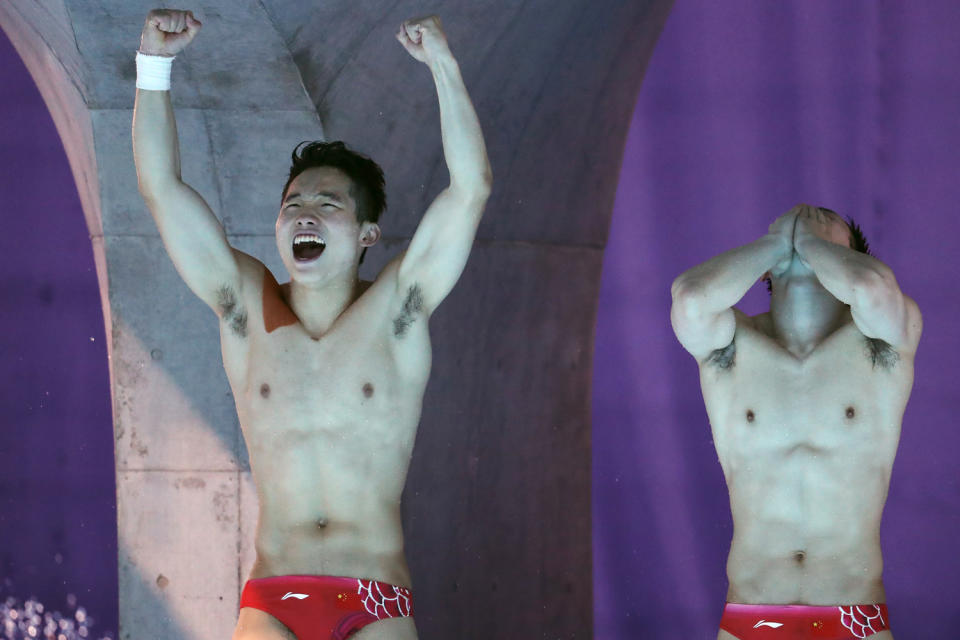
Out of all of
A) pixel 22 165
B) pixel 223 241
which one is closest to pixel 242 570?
pixel 223 241

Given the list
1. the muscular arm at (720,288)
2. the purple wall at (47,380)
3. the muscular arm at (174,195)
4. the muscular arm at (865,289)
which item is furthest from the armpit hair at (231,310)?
the purple wall at (47,380)

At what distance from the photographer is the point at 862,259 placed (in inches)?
143

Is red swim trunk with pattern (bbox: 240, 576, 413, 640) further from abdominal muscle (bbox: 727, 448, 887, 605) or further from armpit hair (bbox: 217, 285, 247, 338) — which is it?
abdominal muscle (bbox: 727, 448, 887, 605)

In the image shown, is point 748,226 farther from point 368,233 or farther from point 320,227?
point 320,227

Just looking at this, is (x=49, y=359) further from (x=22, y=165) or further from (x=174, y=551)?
(x=174, y=551)

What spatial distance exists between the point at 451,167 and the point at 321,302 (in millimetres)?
534

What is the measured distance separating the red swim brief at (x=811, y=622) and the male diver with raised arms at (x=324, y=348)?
894 millimetres

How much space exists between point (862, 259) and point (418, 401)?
1.25 meters

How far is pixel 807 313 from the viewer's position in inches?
152

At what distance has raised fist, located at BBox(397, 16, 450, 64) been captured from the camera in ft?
11.8

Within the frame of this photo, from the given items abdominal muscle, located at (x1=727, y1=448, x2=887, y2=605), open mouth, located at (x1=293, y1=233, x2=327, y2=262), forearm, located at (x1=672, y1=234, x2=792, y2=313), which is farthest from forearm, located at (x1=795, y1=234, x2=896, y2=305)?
open mouth, located at (x1=293, y1=233, x2=327, y2=262)

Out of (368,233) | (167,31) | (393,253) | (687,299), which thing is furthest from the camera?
(393,253)

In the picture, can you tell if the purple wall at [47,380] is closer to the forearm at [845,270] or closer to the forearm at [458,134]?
the forearm at [458,134]

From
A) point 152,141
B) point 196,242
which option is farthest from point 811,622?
point 152,141
